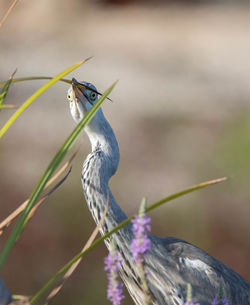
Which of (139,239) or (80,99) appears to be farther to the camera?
(80,99)

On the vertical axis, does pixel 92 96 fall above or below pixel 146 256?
above

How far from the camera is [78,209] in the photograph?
6172 millimetres

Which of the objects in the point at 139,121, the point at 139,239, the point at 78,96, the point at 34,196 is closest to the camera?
the point at 139,239

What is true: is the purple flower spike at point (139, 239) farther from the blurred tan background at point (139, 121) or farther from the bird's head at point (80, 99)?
the bird's head at point (80, 99)

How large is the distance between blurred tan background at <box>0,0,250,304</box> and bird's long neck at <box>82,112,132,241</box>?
470mm

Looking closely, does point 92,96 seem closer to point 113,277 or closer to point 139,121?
point 113,277

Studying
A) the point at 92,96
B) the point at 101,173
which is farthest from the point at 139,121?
the point at 101,173

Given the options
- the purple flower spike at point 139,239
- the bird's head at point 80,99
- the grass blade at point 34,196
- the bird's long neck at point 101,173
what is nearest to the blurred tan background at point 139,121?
the grass blade at point 34,196

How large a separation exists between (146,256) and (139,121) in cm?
629

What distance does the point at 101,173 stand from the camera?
8.13ft

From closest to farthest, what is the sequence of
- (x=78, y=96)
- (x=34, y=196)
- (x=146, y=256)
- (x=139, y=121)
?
1. (x=34, y=196)
2. (x=146, y=256)
3. (x=78, y=96)
4. (x=139, y=121)

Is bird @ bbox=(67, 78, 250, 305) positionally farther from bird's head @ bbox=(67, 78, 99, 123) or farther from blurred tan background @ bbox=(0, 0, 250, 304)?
blurred tan background @ bbox=(0, 0, 250, 304)

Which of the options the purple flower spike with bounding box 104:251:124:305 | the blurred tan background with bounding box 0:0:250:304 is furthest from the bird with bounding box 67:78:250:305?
the purple flower spike with bounding box 104:251:124:305

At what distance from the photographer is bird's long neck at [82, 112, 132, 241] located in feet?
7.93
